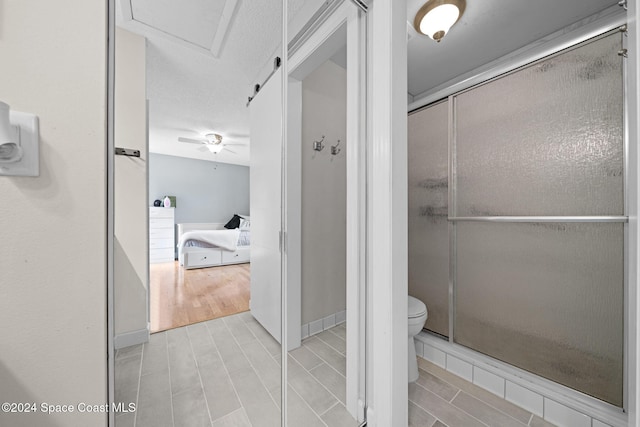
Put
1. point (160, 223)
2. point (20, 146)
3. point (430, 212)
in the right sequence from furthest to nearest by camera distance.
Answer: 1. point (430, 212)
2. point (160, 223)
3. point (20, 146)

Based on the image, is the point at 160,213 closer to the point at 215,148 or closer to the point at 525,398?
the point at 215,148

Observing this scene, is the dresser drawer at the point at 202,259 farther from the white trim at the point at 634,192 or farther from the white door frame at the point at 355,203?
the white trim at the point at 634,192

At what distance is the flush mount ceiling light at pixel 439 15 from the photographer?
1171 mm

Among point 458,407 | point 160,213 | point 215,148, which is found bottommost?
point 458,407

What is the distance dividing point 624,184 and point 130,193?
2055mm

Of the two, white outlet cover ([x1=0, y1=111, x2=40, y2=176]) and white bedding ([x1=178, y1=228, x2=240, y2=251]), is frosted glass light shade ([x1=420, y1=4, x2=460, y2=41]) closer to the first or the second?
white bedding ([x1=178, y1=228, x2=240, y2=251])

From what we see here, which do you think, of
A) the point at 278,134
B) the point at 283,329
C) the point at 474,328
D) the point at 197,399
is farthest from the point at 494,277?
the point at 197,399

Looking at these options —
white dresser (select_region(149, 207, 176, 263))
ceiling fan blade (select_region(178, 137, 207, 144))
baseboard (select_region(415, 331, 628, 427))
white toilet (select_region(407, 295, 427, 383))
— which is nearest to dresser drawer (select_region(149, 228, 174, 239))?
white dresser (select_region(149, 207, 176, 263))

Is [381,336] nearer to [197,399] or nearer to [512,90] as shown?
[197,399]

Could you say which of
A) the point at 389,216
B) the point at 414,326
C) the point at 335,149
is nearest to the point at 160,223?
the point at 389,216

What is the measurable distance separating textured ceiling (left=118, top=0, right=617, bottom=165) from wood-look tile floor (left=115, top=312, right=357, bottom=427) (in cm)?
74

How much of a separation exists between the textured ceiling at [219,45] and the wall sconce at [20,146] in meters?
0.26

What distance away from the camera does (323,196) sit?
147 cm

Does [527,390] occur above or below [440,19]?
below
